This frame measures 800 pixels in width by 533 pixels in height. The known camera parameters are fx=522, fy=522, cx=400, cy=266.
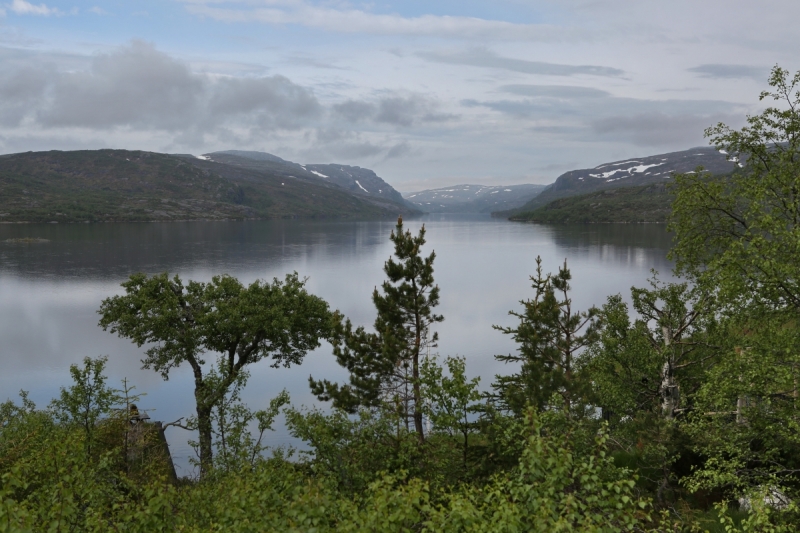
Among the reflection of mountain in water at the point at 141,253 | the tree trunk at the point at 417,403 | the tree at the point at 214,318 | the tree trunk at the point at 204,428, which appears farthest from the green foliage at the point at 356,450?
the reflection of mountain in water at the point at 141,253

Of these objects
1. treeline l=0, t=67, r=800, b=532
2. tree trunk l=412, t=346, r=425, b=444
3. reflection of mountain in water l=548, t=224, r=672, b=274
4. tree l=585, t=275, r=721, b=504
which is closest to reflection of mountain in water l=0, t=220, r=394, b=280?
reflection of mountain in water l=548, t=224, r=672, b=274

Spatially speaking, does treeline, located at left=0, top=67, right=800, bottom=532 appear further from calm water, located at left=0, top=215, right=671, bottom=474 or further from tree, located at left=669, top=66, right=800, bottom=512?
calm water, located at left=0, top=215, right=671, bottom=474

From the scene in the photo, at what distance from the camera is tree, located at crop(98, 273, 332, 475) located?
34.1 m

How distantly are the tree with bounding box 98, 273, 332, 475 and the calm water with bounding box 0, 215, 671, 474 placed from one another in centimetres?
858

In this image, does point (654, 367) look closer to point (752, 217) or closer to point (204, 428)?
point (752, 217)

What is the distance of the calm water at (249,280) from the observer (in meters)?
51.7

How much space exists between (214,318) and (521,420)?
23194mm

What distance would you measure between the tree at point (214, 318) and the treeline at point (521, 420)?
0.19 metres

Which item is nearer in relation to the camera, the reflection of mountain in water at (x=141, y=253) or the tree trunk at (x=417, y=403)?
the tree trunk at (x=417, y=403)

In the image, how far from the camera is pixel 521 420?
59.8ft

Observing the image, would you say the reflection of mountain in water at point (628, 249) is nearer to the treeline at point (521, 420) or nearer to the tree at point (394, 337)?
the treeline at point (521, 420)

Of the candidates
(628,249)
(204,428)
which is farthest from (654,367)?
(628,249)

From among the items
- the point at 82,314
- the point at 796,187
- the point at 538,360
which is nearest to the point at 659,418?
the point at 538,360

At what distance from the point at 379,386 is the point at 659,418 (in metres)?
13.1
